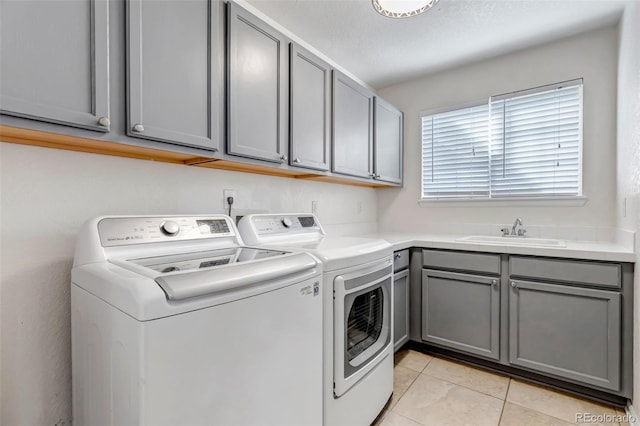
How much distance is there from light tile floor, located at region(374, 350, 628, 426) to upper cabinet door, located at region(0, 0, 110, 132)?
6.55 ft

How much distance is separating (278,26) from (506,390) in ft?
9.48

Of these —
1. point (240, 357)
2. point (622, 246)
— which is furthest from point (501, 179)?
Result: point (240, 357)

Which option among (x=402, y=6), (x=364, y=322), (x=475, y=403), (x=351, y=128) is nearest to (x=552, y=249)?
(x=475, y=403)

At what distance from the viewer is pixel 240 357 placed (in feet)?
3.10

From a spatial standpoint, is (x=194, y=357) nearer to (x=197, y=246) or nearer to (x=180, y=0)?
(x=197, y=246)

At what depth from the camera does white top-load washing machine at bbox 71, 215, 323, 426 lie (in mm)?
781

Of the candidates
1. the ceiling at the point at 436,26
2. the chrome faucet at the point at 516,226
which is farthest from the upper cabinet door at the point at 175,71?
the chrome faucet at the point at 516,226

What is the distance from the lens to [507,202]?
2.64 metres

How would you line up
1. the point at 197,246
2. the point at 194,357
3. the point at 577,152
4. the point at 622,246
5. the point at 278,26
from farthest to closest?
the point at 577,152, the point at 278,26, the point at 622,246, the point at 197,246, the point at 194,357

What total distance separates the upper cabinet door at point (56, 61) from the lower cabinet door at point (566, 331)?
2.45m

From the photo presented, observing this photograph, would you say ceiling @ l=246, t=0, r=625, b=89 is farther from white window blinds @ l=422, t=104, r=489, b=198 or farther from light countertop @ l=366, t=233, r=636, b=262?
light countertop @ l=366, t=233, r=636, b=262

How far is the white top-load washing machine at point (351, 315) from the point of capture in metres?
1.38

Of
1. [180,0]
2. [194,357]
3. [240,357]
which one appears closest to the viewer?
[194,357]

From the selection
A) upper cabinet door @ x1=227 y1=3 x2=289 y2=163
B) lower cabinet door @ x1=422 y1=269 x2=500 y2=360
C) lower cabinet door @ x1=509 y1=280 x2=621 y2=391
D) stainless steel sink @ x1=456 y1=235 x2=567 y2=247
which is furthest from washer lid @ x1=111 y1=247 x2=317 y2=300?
stainless steel sink @ x1=456 y1=235 x2=567 y2=247
